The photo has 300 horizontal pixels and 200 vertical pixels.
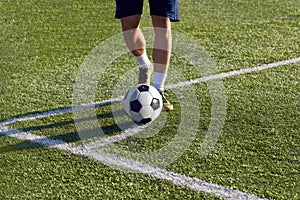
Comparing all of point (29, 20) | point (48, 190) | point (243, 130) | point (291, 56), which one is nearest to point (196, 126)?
point (243, 130)

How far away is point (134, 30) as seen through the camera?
534cm

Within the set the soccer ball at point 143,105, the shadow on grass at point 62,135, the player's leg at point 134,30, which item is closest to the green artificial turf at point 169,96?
the shadow on grass at point 62,135

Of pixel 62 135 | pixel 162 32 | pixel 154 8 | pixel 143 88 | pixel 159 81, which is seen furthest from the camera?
pixel 159 81

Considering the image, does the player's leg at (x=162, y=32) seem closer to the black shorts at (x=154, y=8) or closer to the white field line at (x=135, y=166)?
the black shorts at (x=154, y=8)

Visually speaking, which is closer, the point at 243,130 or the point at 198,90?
the point at 243,130

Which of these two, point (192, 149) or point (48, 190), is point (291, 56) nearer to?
point (192, 149)

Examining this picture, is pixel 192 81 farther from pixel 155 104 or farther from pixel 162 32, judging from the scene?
pixel 155 104

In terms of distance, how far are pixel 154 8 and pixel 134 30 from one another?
14.1 inches

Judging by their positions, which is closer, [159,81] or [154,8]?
[154,8]

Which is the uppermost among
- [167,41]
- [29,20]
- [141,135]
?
[167,41]

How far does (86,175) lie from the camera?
4.10 meters

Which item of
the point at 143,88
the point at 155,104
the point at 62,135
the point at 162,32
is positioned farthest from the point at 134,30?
the point at 62,135

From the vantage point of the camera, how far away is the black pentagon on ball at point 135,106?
4852 mm

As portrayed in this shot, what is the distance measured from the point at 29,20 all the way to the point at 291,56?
3.92 m
